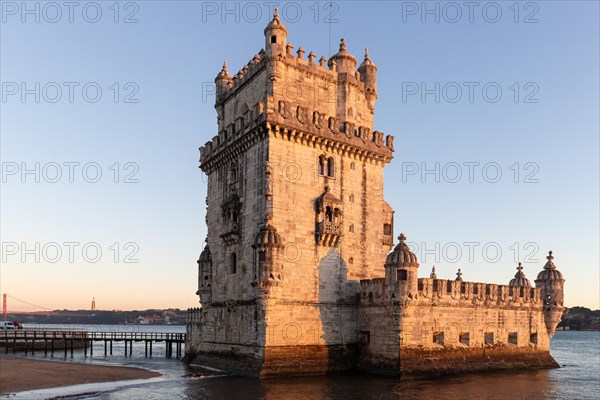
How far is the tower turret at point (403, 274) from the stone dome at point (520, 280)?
1734 cm

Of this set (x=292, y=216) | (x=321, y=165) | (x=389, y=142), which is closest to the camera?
(x=292, y=216)

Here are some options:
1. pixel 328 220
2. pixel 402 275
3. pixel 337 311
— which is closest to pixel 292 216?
pixel 328 220

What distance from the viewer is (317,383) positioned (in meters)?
34.5

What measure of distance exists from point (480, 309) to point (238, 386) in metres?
19.6

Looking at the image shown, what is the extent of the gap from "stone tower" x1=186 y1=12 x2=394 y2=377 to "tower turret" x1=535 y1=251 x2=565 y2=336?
14.8 meters

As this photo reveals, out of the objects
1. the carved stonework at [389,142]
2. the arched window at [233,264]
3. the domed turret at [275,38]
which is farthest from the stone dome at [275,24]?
the arched window at [233,264]

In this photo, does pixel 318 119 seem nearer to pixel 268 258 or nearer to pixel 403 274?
pixel 268 258

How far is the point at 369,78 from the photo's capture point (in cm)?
4553

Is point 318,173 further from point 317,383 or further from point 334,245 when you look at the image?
point 317,383

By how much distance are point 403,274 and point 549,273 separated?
1813cm

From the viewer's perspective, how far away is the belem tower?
3712 cm

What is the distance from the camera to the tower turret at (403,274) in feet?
122

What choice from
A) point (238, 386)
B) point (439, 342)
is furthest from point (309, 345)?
A: point (439, 342)

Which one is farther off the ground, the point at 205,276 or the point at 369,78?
the point at 369,78
